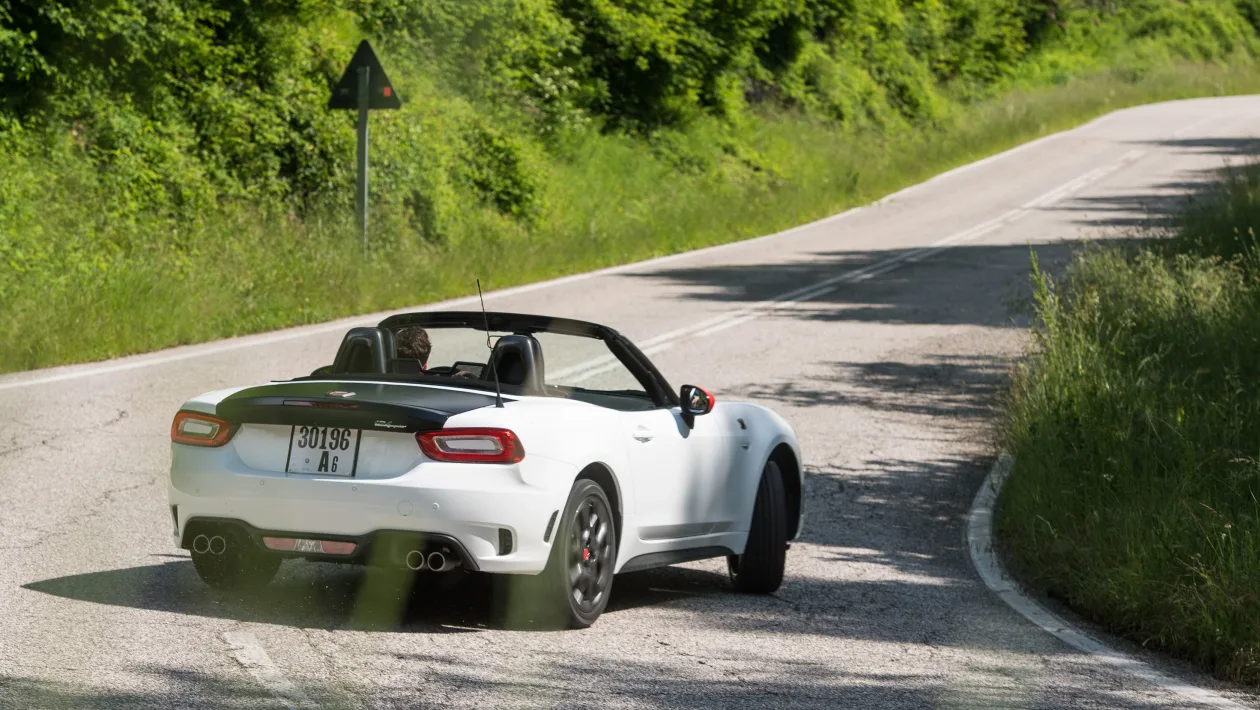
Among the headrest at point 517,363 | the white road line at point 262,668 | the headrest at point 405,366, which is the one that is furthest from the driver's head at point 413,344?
the white road line at point 262,668

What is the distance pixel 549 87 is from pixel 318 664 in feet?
85.3

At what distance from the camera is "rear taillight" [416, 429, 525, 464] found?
21.7 ft

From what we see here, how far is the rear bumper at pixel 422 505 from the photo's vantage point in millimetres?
6543

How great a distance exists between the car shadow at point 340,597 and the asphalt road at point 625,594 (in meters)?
0.02

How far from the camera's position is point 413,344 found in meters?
7.70

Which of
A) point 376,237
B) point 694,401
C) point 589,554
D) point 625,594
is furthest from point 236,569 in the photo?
point 376,237

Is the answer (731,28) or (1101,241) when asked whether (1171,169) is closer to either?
(731,28)

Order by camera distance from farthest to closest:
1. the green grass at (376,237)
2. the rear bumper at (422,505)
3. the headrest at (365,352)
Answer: the green grass at (376,237), the headrest at (365,352), the rear bumper at (422,505)

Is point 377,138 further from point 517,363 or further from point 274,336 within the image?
point 517,363

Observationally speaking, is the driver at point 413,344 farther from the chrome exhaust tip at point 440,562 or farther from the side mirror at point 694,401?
the chrome exhaust tip at point 440,562

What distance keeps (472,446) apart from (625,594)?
73.5 inches

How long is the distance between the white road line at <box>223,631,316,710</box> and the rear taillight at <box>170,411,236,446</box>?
78 centimetres

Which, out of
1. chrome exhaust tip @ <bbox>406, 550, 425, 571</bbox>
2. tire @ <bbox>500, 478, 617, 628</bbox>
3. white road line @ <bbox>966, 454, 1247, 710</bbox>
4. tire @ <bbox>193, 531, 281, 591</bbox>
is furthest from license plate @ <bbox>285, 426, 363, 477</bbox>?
white road line @ <bbox>966, 454, 1247, 710</bbox>

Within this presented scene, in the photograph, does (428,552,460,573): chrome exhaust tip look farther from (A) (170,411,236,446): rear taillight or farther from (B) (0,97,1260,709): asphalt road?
(A) (170,411,236,446): rear taillight
